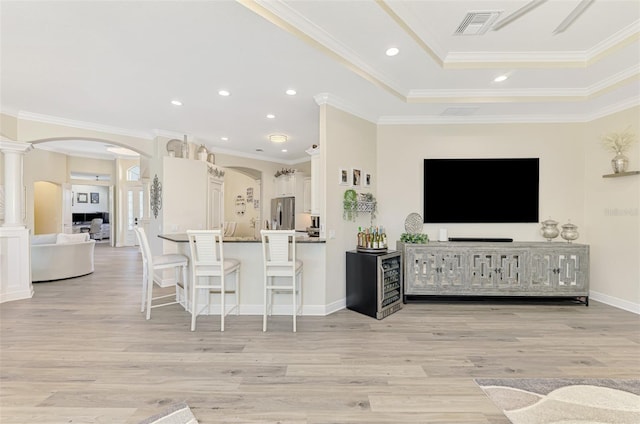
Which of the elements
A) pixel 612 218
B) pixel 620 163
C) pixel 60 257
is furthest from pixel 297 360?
pixel 60 257

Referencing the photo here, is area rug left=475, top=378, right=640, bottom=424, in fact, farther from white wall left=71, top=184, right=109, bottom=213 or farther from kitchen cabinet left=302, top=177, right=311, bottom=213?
white wall left=71, top=184, right=109, bottom=213

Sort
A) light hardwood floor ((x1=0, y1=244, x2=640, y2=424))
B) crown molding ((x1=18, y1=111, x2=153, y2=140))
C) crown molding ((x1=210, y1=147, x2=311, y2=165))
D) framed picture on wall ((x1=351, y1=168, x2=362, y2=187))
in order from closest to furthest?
1. light hardwood floor ((x1=0, y1=244, x2=640, y2=424))
2. framed picture on wall ((x1=351, y1=168, x2=362, y2=187))
3. crown molding ((x1=18, y1=111, x2=153, y2=140))
4. crown molding ((x1=210, y1=147, x2=311, y2=165))

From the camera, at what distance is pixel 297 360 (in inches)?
102

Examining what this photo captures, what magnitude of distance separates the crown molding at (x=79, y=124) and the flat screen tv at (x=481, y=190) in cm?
544

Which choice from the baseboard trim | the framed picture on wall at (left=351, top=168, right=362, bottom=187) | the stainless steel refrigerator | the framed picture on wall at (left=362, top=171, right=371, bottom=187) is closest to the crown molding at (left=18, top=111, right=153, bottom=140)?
the stainless steel refrigerator

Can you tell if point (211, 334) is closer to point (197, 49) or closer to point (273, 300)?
point (273, 300)

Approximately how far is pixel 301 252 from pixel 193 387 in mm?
1977

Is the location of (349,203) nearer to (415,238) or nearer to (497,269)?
(415,238)

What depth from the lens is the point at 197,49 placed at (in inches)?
108

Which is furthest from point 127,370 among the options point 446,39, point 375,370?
point 446,39

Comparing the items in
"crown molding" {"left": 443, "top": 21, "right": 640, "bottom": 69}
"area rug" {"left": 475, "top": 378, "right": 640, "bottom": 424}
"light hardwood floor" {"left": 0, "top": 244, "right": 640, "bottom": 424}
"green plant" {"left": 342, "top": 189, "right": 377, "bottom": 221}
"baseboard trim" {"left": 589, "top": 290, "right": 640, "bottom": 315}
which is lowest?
"light hardwood floor" {"left": 0, "top": 244, "right": 640, "bottom": 424}

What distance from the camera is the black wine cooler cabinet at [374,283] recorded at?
11.8 feet

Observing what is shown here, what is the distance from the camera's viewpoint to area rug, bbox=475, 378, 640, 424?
6.11 ft

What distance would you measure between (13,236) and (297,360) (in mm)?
4934
